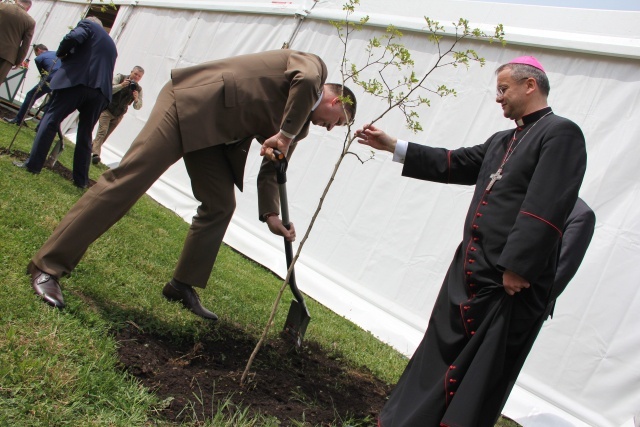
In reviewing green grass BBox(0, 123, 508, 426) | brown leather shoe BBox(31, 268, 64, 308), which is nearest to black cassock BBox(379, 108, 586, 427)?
green grass BBox(0, 123, 508, 426)

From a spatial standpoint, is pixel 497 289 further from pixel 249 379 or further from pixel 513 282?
pixel 249 379

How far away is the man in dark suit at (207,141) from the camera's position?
2.85 m

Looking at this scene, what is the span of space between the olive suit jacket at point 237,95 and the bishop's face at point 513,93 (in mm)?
882

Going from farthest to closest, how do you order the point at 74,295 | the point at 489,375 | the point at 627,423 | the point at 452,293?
the point at 627,423 → the point at 74,295 → the point at 452,293 → the point at 489,375

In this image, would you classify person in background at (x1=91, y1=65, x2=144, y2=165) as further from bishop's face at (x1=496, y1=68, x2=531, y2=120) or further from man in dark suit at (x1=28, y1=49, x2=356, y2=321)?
bishop's face at (x1=496, y1=68, x2=531, y2=120)

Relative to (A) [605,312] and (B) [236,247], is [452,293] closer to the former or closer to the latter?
(A) [605,312]

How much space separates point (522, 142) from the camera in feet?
8.42

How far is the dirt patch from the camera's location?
243 centimetres

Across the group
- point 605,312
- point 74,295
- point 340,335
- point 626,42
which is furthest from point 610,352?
point 74,295

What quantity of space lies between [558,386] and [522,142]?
291 cm

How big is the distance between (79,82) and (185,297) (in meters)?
3.27

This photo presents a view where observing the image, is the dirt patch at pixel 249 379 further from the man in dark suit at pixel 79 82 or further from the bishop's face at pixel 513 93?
the man in dark suit at pixel 79 82

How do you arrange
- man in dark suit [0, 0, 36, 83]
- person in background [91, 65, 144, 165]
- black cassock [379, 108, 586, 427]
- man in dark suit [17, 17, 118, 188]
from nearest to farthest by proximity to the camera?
black cassock [379, 108, 586, 427], man in dark suit [17, 17, 118, 188], man in dark suit [0, 0, 36, 83], person in background [91, 65, 144, 165]

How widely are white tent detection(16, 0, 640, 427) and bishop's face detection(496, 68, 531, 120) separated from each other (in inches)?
99.5
